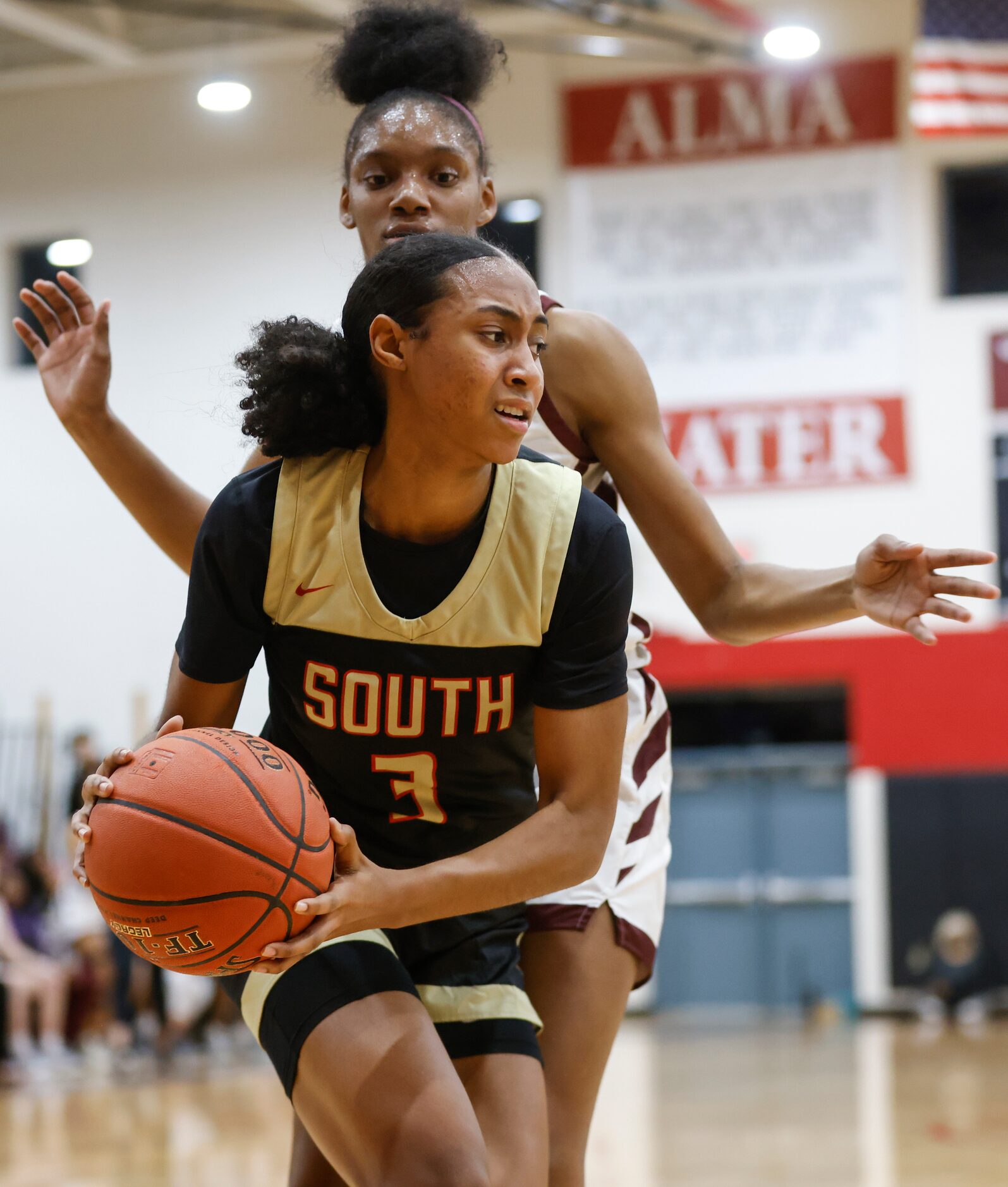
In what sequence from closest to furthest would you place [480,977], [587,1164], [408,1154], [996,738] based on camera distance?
[408,1154], [480,977], [587,1164], [996,738]

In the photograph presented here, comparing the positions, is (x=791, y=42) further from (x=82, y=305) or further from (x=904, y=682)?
(x=82, y=305)

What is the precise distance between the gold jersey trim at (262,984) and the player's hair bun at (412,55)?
1.45m

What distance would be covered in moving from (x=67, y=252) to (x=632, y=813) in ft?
42.3

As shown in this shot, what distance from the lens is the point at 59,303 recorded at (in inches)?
119

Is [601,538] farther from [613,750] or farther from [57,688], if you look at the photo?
[57,688]

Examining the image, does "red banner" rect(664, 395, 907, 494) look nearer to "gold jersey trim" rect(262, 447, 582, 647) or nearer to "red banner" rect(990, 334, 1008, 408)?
"red banner" rect(990, 334, 1008, 408)

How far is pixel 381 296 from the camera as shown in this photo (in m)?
2.27

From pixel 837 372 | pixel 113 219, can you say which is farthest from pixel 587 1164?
pixel 113 219

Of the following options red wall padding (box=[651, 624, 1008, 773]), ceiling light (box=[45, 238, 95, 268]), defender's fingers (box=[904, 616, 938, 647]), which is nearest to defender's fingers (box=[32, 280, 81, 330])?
defender's fingers (box=[904, 616, 938, 647])

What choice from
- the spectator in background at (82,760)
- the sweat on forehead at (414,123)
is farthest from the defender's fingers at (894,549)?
the spectator in background at (82,760)

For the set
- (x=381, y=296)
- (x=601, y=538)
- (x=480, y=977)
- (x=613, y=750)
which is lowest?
(x=480, y=977)

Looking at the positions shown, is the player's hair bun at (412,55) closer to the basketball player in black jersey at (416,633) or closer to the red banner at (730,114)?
the basketball player in black jersey at (416,633)

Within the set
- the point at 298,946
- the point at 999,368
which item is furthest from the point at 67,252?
the point at 298,946

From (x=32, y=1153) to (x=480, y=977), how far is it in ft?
16.3
